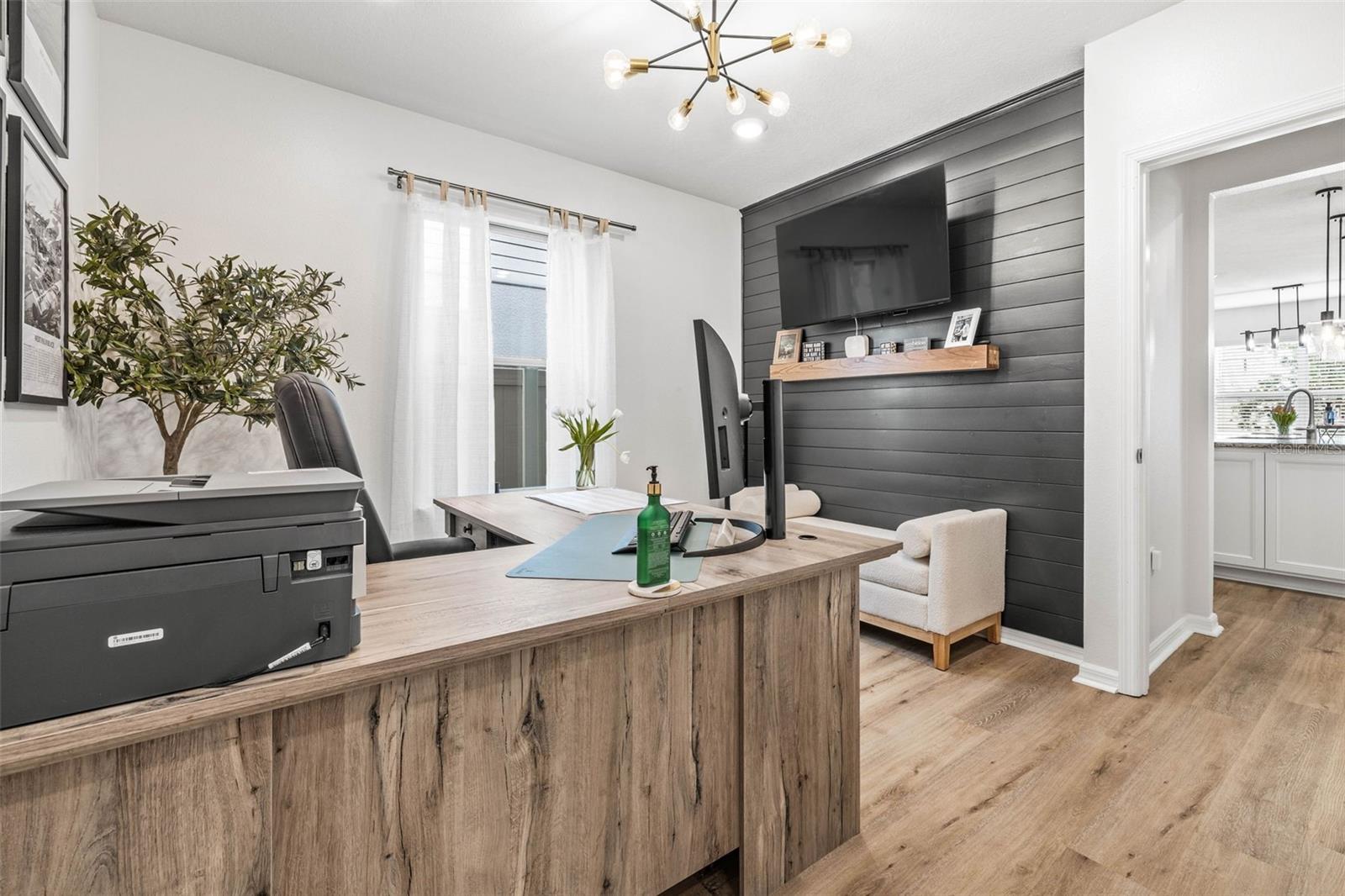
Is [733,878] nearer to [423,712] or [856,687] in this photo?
[856,687]

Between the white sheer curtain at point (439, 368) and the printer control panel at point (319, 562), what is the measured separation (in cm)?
232

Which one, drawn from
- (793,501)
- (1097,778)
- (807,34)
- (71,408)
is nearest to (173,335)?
(71,408)

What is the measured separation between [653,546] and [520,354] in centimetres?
263

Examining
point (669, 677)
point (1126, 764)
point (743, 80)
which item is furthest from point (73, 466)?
point (1126, 764)

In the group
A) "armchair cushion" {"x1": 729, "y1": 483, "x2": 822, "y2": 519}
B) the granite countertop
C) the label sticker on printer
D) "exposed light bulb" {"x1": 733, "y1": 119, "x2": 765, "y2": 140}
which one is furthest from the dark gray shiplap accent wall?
the label sticker on printer

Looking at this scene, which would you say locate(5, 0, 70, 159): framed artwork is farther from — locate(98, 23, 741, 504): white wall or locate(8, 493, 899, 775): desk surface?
locate(8, 493, 899, 775): desk surface

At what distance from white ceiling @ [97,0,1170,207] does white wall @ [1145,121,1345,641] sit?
2.82ft

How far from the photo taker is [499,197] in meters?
3.33

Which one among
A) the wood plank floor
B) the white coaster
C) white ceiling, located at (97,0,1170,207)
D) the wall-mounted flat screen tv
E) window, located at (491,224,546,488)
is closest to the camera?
the white coaster

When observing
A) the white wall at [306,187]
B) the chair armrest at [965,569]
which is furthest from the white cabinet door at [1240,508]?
the white wall at [306,187]

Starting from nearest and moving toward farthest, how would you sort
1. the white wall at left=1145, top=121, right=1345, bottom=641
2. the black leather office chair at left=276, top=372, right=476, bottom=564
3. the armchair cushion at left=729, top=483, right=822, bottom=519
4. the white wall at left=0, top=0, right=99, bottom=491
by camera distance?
1. the black leather office chair at left=276, top=372, right=476, bottom=564
2. the white wall at left=0, top=0, right=99, bottom=491
3. the white wall at left=1145, top=121, right=1345, bottom=641
4. the armchair cushion at left=729, top=483, right=822, bottom=519

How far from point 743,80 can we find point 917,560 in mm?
2445

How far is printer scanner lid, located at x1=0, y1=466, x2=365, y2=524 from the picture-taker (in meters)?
0.68

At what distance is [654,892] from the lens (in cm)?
126
